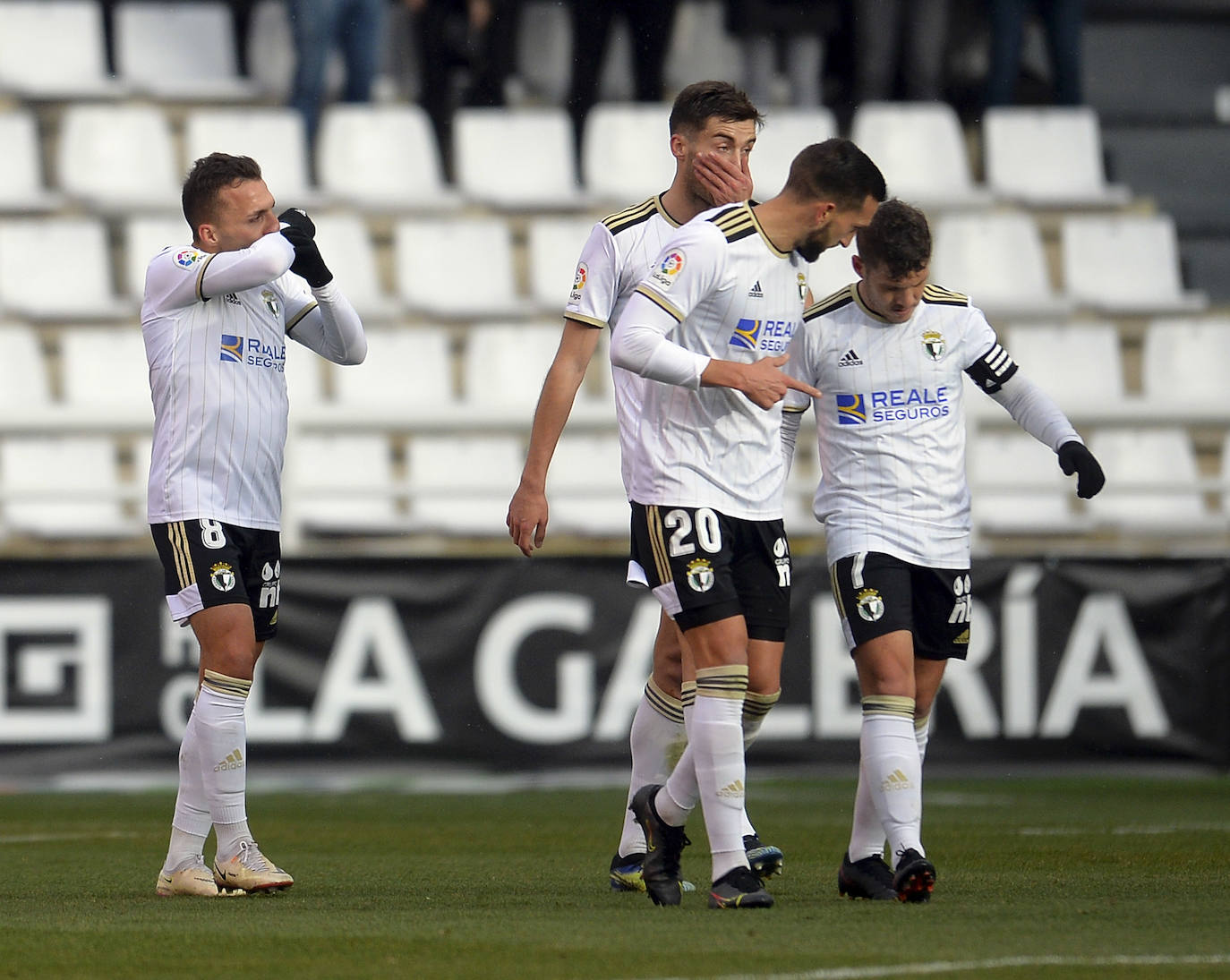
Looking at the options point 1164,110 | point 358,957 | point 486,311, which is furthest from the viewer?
point 1164,110

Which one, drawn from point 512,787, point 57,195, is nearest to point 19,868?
point 512,787

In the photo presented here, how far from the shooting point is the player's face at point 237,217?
523 centimetres

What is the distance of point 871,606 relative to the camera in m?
4.91

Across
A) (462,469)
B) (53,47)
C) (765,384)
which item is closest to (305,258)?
(765,384)

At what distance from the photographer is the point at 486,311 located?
456 inches

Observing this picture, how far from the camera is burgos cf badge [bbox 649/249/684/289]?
4707 millimetres

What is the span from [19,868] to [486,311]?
20.2 feet

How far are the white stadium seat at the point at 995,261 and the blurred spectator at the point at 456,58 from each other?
9.70 feet

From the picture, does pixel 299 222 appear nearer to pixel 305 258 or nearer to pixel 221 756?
pixel 305 258

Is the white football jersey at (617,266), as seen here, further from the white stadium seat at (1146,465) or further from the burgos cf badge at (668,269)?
the white stadium seat at (1146,465)

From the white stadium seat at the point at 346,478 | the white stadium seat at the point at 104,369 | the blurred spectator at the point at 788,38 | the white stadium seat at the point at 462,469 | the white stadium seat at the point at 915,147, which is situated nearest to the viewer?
the white stadium seat at the point at 346,478

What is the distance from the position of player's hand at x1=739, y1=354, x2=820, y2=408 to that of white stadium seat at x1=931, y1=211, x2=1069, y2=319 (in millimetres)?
7458

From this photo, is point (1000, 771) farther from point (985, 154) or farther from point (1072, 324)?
point (985, 154)

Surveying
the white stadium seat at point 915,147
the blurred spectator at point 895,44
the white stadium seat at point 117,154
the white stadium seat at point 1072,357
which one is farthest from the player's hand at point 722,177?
the blurred spectator at point 895,44
